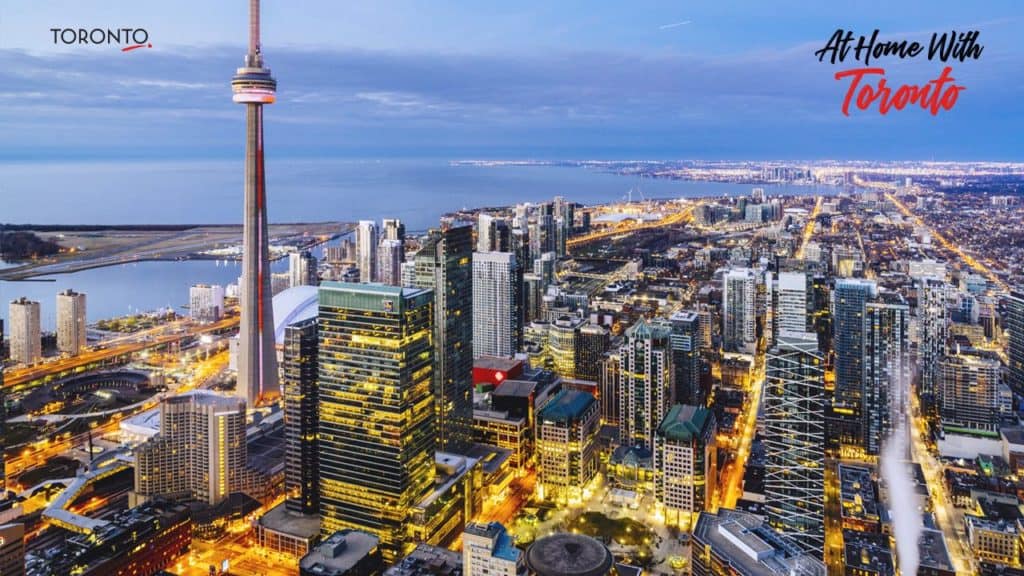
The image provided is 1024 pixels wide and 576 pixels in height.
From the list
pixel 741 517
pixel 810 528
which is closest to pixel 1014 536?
pixel 810 528

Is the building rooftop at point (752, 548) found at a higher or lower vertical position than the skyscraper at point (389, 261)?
lower

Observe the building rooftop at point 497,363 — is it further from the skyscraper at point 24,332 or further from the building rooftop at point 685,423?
the skyscraper at point 24,332

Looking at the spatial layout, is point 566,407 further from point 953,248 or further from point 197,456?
point 953,248

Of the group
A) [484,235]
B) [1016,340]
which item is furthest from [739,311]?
[484,235]

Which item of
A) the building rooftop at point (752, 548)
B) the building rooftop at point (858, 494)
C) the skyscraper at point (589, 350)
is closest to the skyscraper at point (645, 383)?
the skyscraper at point (589, 350)

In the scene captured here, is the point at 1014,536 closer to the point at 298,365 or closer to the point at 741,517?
the point at 741,517

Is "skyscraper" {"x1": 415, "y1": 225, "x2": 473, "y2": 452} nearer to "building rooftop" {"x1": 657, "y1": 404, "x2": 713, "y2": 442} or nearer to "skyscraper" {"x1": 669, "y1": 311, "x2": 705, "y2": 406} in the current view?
"building rooftop" {"x1": 657, "y1": 404, "x2": 713, "y2": 442}

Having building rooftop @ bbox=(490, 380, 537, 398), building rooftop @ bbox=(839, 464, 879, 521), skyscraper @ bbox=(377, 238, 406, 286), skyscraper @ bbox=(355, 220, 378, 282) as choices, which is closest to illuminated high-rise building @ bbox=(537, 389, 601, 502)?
building rooftop @ bbox=(490, 380, 537, 398)
